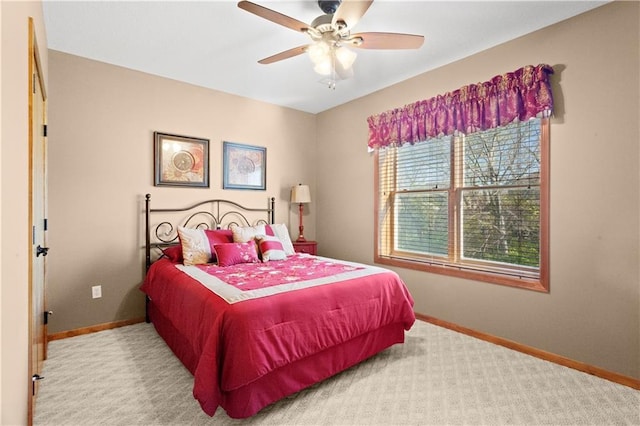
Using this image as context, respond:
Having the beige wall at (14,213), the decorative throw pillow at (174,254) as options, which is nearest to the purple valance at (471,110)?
the decorative throw pillow at (174,254)

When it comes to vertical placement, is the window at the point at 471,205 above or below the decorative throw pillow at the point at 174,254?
above

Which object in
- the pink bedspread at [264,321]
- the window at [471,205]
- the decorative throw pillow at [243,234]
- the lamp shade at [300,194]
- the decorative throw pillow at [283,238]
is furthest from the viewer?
the lamp shade at [300,194]

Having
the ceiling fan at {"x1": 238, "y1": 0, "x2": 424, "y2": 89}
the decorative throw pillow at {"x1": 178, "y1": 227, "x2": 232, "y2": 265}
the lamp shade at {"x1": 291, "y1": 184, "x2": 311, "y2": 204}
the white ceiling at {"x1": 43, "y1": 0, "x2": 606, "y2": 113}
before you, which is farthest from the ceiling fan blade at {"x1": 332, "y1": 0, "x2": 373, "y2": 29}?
the lamp shade at {"x1": 291, "y1": 184, "x2": 311, "y2": 204}

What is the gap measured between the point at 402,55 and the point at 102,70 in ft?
9.72

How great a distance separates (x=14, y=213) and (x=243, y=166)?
3063 millimetres

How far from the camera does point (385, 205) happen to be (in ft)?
13.3

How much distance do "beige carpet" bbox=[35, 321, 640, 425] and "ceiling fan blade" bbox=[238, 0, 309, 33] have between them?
2.36 meters

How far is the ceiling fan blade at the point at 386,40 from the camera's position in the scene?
7.14ft

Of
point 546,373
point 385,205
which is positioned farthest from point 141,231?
point 546,373

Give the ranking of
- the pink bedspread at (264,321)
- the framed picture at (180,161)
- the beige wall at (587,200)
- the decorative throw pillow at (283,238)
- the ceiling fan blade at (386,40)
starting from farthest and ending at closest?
the decorative throw pillow at (283,238)
the framed picture at (180,161)
the beige wall at (587,200)
the ceiling fan blade at (386,40)
the pink bedspread at (264,321)

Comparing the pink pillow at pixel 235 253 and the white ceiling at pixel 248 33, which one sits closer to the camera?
the white ceiling at pixel 248 33

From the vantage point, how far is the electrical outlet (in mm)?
3264

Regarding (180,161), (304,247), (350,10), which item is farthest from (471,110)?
(180,161)

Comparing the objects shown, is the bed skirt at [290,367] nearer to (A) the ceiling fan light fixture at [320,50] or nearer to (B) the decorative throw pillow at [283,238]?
(B) the decorative throw pillow at [283,238]
